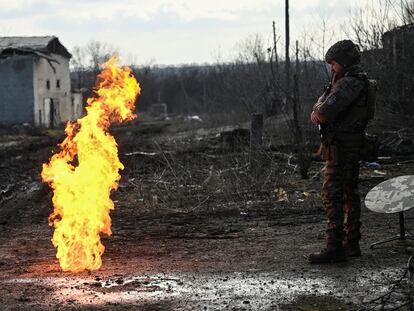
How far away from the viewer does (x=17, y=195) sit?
14.8 metres

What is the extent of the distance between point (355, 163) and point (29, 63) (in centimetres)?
3918

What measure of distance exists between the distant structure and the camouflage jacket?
37799mm

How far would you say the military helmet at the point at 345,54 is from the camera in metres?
6.70

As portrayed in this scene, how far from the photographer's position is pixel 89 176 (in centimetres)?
732

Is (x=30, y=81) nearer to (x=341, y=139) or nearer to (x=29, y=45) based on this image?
(x=29, y=45)

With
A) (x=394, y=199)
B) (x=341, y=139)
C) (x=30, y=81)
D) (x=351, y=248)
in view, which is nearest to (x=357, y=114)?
(x=341, y=139)

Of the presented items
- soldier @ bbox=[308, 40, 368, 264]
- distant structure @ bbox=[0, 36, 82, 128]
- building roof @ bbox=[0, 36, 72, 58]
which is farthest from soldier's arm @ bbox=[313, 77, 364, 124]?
building roof @ bbox=[0, 36, 72, 58]

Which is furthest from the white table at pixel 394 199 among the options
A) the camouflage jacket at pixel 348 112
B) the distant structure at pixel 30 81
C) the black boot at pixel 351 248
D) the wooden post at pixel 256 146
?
the distant structure at pixel 30 81

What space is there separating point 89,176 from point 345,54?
335 centimetres

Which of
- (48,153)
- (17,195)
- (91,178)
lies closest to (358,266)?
(91,178)

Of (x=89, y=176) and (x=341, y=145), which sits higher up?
(x=341, y=145)

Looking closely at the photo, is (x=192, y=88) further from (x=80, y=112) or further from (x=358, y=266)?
(x=358, y=266)

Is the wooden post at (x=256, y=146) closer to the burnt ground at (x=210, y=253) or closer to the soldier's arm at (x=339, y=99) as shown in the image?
the burnt ground at (x=210, y=253)

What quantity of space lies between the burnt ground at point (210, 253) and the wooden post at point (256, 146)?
246 mm
